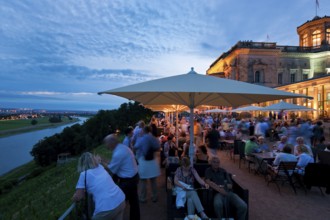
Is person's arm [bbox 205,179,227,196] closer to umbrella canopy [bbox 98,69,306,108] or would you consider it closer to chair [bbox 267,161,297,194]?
umbrella canopy [bbox 98,69,306,108]

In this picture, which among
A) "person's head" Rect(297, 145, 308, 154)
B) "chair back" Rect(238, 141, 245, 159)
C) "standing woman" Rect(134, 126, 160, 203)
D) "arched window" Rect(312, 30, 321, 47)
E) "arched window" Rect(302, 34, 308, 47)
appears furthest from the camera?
"arched window" Rect(302, 34, 308, 47)

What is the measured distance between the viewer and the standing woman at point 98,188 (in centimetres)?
338

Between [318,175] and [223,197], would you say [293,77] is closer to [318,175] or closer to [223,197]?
[318,175]

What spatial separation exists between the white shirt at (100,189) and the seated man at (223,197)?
2182 mm

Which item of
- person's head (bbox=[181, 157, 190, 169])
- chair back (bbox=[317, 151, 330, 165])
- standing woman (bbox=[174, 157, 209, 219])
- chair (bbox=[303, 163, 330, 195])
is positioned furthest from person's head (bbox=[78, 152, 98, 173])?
chair back (bbox=[317, 151, 330, 165])

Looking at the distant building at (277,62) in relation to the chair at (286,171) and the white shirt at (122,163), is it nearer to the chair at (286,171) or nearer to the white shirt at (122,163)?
the chair at (286,171)

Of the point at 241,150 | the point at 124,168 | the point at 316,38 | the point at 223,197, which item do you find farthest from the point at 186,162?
the point at 316,38

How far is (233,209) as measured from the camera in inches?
197

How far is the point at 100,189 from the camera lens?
3426 millimetres

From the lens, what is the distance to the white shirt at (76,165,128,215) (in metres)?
3.39

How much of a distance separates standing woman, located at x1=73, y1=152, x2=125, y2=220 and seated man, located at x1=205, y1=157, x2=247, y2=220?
2.12m

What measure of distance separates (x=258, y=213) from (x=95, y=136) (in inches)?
Answer: 1591

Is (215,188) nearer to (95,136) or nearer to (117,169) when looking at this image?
(117,169)

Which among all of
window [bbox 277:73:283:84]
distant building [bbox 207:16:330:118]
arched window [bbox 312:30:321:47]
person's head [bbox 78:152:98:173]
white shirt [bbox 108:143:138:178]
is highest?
arched window [bbox 312:30:321:47]
